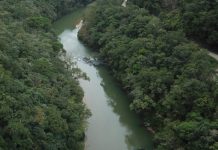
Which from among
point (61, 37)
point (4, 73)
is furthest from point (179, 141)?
point (61, 37)

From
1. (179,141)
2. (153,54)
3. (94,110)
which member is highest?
(153,54)

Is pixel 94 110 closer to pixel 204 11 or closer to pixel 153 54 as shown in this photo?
pixel 153 54

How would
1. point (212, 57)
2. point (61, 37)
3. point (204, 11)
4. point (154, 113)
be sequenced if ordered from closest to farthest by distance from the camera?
point (154, 113) < point (212, 57) < point (204, 11) < point (61, 37)

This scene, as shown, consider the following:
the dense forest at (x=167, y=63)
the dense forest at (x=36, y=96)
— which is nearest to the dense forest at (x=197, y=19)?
the dense forest at (x=167, y=63)

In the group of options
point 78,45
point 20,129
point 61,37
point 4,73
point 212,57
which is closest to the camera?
point 20,129

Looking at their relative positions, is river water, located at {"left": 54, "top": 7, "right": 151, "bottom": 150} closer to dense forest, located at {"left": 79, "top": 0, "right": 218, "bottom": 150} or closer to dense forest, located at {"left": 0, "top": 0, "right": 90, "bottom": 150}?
dense forest, located at {"left": 79, "top": 0, "right": 218, "bottom": 150}

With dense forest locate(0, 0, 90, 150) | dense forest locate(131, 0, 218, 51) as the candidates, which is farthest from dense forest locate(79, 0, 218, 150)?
dense forest locate(0, 0, 90, 150)

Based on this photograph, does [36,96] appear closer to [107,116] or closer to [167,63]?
[107,116]

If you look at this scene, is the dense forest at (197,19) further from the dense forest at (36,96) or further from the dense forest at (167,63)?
the dense forest at (36,96)
